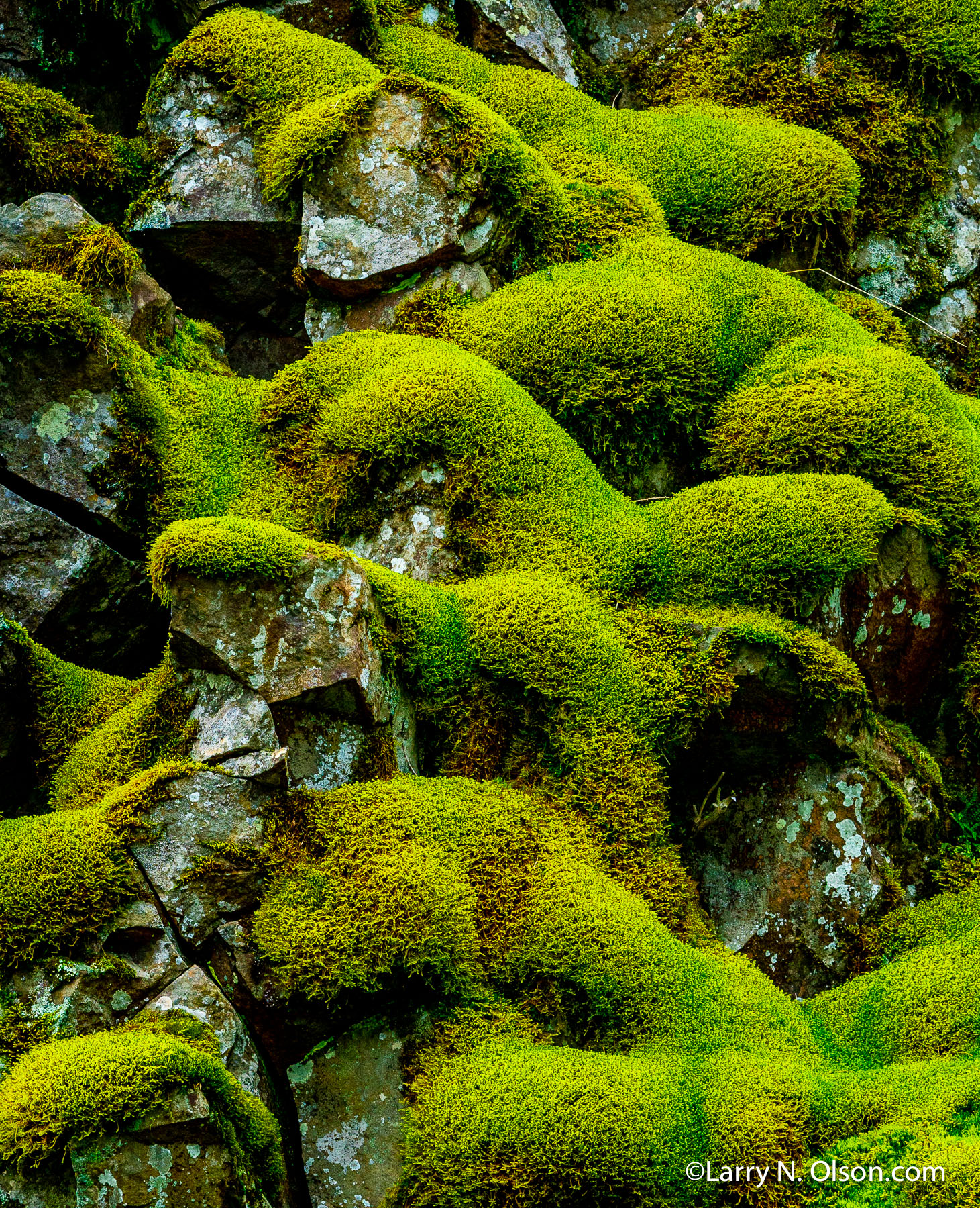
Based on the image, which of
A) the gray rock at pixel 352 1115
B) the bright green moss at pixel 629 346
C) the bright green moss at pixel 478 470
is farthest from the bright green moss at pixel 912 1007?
the bright green moss at pixel 629 346

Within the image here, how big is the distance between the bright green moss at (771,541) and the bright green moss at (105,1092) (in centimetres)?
342

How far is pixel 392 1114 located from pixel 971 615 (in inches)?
167

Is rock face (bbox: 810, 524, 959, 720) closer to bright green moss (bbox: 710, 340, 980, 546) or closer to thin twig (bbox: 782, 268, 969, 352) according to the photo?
bright green moss (bbox: 710, 340, 980, 546)

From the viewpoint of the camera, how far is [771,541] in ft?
22.2

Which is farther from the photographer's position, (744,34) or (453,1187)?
(744,34)

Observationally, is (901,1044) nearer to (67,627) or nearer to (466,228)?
(67,627)

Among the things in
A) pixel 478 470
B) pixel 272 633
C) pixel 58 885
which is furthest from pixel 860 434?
pixel 58 885

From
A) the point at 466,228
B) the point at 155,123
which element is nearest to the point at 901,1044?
the point at 466,228

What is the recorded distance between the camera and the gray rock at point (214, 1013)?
199 inches

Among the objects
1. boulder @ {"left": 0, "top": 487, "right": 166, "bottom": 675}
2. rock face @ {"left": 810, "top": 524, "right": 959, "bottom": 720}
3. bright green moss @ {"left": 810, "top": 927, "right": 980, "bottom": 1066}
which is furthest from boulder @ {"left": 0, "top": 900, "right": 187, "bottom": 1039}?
rock face @ {"left": 810, "top": 524, "right": 959, "bottom": 720}

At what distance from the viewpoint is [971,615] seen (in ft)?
23.5

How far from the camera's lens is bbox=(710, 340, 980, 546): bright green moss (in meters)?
7.25

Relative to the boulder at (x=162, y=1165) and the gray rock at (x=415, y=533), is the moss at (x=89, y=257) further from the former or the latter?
the boulder at (x=162, y=1165)

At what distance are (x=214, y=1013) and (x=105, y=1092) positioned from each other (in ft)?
2.15
